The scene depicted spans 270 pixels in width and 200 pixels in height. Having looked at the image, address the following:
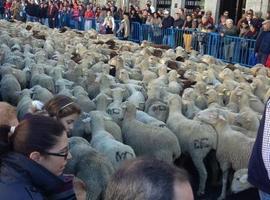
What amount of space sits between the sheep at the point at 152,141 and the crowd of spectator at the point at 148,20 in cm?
960

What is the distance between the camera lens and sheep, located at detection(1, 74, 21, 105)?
8123 mm

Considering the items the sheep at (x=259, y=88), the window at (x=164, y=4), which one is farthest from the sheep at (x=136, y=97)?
the window at (x=164, y=4)

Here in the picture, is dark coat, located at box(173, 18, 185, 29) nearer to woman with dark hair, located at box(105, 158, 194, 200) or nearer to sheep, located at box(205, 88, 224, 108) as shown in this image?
sheep, located at box(205, 88, 224, 108)

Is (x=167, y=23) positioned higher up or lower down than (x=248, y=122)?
lower down

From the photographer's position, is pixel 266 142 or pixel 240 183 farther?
pixel 240 183

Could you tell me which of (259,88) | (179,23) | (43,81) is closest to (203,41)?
(179,23)

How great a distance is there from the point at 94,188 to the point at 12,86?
4.48m

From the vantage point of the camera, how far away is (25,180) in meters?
2.24

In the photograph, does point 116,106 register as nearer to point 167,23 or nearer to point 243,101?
point 243,101

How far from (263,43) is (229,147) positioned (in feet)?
26.9

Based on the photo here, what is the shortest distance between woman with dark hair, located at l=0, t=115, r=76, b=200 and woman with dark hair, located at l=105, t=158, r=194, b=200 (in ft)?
2.36

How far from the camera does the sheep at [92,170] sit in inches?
179

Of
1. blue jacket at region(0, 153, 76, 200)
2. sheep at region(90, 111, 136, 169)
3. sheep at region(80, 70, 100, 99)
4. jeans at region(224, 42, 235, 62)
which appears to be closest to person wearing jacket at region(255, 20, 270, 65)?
jeans at region(224, 42, 235, 62)

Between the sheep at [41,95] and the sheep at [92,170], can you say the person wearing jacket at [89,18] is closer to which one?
the sheep at [41,95]
